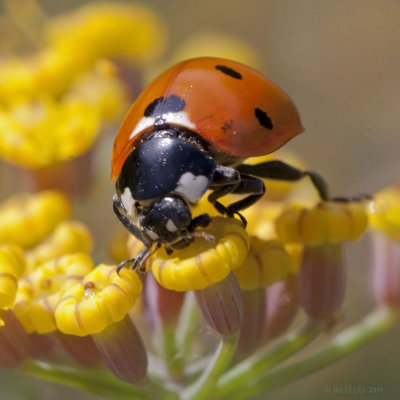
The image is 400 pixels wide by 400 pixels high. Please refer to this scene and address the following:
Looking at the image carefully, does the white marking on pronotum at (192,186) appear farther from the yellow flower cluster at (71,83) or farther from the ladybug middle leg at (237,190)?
the yellow flower cluster at (71,83)

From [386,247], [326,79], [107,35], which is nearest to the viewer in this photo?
[386,247]

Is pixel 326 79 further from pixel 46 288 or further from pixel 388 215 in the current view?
pixel 46 288

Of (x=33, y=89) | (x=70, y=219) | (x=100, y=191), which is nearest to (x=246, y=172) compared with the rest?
(x=70, y=219)

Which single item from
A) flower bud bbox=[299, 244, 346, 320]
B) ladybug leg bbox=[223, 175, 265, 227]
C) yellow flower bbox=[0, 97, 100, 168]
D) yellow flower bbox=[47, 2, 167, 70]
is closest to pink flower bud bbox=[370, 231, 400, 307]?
flower bud bbox=[299, 244, 346, 320]

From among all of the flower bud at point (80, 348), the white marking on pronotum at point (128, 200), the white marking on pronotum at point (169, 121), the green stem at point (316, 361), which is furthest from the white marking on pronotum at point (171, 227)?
the green stem at point (316, 361)

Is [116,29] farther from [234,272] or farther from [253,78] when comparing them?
[234,272]

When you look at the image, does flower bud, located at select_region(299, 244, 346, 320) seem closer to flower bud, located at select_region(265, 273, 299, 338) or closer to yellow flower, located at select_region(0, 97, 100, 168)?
flower bud, located at select_region(265, 273, 299, 338)

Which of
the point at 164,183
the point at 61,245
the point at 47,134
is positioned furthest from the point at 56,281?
the point at 47,134
